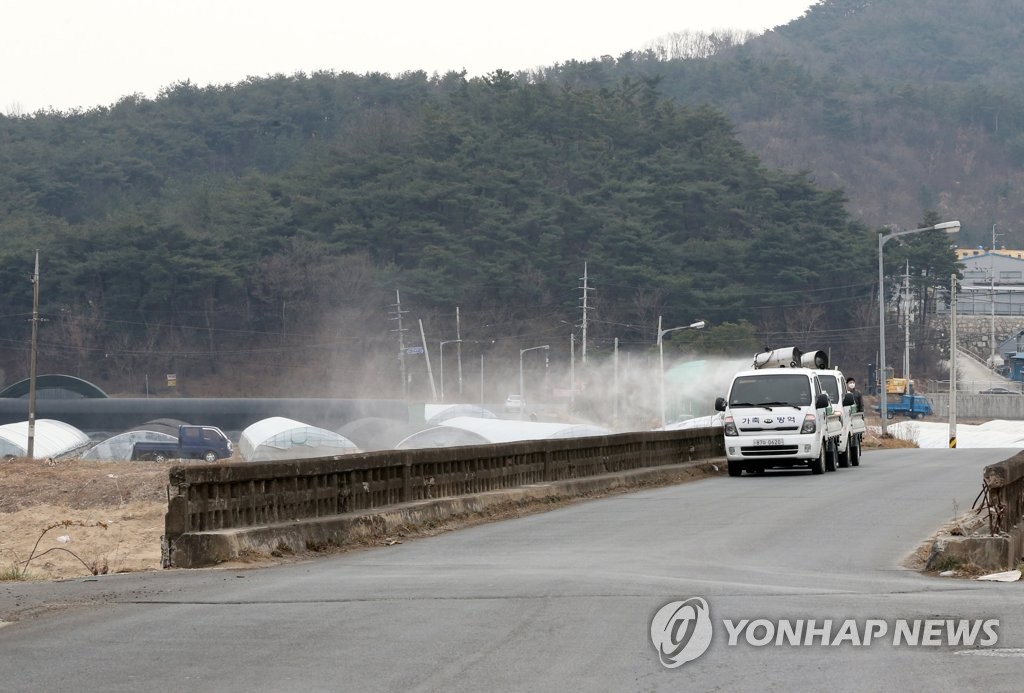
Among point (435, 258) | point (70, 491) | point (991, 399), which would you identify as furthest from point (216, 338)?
point (70, 491)

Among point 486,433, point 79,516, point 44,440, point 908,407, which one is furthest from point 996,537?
point 908,407

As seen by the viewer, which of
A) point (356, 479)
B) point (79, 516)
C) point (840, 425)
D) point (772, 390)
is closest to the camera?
point (356, 479)

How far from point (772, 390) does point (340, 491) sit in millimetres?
15005

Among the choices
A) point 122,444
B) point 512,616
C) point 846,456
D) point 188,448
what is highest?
point 512,616

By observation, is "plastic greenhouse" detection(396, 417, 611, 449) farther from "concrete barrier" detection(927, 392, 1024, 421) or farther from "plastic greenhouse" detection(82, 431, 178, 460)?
"concrete barrier" detection(927, 392, 1024, 421)

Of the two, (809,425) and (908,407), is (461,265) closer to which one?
(908,407)

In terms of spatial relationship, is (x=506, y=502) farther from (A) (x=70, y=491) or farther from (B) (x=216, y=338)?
(B) (x=216, y=338)

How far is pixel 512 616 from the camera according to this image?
10133 millimetres

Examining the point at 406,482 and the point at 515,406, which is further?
the point at 515,406

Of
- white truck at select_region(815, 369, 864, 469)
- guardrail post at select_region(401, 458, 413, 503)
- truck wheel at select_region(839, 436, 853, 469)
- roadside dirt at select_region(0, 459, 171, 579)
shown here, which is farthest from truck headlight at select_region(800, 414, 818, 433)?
roadside dirt at select_region(0, 459, 171, 579)

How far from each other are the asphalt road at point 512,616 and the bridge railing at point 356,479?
944mm

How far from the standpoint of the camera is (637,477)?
2719cm

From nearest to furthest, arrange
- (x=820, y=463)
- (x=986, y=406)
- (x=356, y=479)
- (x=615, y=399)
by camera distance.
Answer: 1. (x=356, y=479)
2. (x=820, y=463)
3. (x=615, y=399)
4. (x=986, y=406)

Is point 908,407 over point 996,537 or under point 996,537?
under
